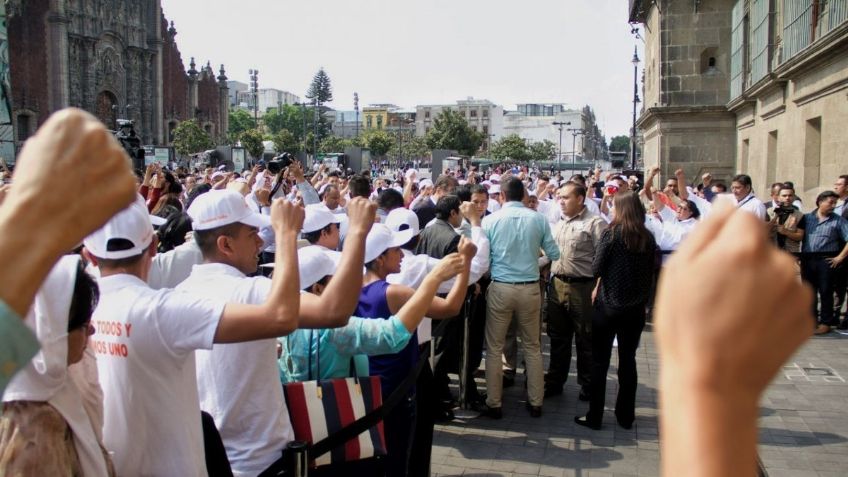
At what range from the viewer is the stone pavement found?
582 centimetres

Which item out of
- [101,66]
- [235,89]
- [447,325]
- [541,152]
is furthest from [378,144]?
[235,89]

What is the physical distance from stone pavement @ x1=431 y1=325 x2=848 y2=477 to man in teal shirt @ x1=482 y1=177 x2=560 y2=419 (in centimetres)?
31

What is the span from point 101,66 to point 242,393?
55.8m

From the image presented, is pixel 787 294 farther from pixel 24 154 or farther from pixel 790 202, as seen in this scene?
pixel 790 202

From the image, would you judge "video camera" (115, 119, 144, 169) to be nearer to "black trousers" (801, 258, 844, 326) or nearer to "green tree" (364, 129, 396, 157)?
"black trousers" (801, 258, 844, 326)

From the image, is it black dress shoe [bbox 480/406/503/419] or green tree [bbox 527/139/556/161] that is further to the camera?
green tree [bbox 527/139/556/161]

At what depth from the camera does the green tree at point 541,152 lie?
103 metres

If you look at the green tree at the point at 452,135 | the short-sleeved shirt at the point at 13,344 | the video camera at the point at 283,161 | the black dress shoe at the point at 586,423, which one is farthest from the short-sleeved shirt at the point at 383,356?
the green tree at the point at 452,135

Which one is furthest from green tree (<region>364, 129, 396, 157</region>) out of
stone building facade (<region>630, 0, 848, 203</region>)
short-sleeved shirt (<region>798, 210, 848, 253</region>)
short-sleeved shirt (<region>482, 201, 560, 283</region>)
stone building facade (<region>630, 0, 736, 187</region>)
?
short-sleeved shirt (<region>482, 201, 560, 283</region>)

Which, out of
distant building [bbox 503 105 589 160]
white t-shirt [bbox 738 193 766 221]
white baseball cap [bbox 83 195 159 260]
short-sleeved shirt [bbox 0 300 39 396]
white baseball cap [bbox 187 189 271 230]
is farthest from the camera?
distant building [bbox 503 105 589 160]

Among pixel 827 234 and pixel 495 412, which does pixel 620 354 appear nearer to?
pixel 495 412

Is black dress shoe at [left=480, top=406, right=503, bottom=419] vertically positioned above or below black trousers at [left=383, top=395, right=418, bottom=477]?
below

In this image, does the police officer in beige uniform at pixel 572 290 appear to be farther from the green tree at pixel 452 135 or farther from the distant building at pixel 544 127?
the distant building at pixel 544 127

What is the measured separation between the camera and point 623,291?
6414mm
